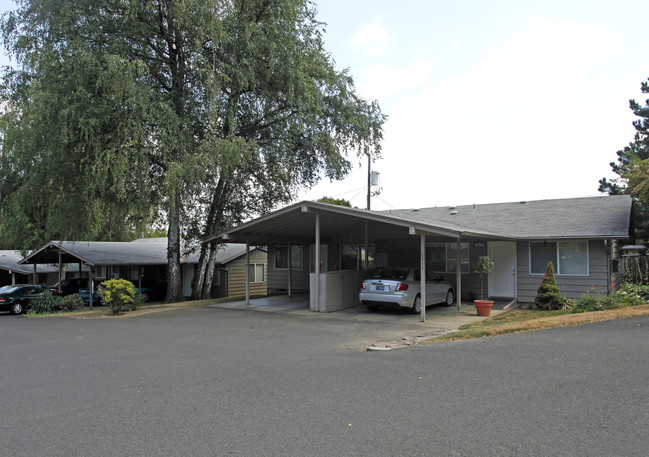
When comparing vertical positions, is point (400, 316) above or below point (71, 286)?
below

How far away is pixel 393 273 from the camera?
47.1ft

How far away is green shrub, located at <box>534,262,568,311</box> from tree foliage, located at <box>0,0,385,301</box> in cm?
1069

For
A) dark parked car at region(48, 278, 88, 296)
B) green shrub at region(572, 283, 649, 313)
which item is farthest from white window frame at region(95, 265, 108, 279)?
green shrub at region(572, 283, 649, 313)

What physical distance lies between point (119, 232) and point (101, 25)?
2428 cm

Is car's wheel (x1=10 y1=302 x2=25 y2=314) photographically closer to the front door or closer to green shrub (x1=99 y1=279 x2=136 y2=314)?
green shrub (x1=99 y1=279 x2=136 y2=314)

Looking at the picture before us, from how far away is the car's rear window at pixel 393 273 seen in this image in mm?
14234

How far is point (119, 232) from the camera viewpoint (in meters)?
39.1

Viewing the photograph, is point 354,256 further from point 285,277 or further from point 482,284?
point 482,284

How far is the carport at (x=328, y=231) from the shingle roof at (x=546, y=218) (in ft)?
2.95

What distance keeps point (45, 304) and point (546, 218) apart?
67.6 feet

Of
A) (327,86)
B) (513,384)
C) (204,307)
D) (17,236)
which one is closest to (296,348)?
(513,384)

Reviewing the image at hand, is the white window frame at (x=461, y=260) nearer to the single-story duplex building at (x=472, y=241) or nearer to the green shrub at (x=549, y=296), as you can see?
the single-story duplex building at (x=472, y=241)

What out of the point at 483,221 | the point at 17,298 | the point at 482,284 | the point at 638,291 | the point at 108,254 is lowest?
the point at 17,298

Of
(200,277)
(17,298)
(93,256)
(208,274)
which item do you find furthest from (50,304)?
(208,274)
